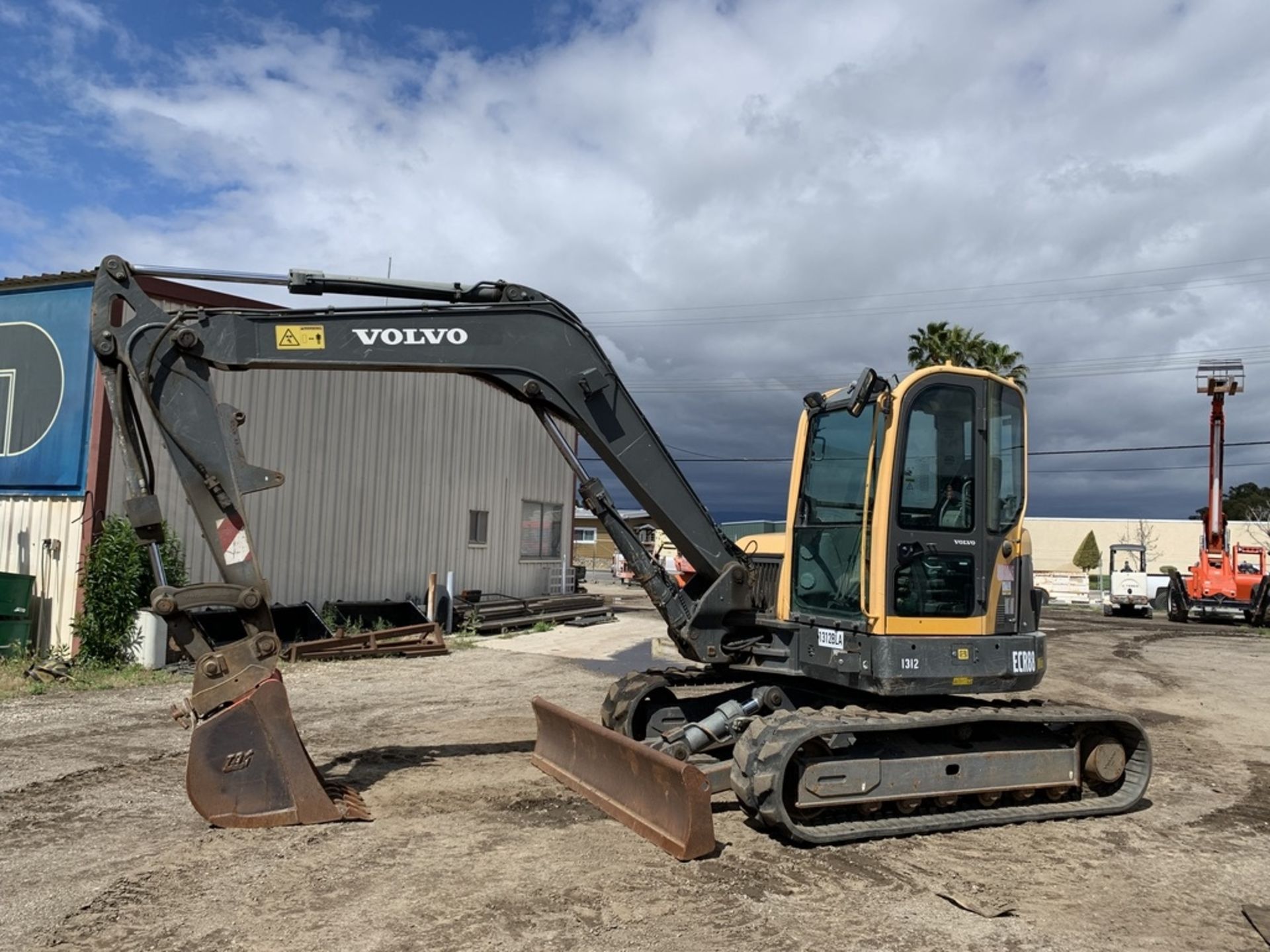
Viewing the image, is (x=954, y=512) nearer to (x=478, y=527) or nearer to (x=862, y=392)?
(x=862, y=392)

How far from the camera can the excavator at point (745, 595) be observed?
19.6 ft

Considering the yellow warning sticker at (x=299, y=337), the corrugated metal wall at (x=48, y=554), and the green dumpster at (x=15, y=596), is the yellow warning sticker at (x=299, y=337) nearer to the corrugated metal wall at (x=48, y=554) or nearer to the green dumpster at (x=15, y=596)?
the corrugated metal wall at (x=48, y=554)

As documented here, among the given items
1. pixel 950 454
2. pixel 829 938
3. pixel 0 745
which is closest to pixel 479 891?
pixel 829 938

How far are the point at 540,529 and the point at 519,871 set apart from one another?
1639cm

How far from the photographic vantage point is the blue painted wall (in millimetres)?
13148

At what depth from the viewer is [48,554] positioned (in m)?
13.0

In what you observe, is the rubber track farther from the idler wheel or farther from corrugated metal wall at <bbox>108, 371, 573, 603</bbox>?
corrugated metal wall at <bbox>108, 371, 573, 603</bbox>

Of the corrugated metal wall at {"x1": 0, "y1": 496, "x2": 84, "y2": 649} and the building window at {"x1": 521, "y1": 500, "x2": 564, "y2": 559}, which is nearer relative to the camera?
the corrugated metal wall at {"x1": 0, "y1": 496, "x2": 84, "y2": 649}

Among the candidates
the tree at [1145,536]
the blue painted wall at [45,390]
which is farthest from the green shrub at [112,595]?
the tree at [1145,536]

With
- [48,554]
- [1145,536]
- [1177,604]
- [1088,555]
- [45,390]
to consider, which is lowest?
[1177,604]

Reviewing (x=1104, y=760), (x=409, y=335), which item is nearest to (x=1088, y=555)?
(x=1104, y=760)

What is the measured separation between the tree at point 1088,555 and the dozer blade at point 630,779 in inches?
2110

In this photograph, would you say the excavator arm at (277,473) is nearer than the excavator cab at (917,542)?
Yes

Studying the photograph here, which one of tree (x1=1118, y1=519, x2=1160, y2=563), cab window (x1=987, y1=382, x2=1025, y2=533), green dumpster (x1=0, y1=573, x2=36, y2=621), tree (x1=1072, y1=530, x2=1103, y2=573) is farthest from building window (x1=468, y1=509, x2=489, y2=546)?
tree (x1=1118, y1=519, x2=1160, y2=563)
